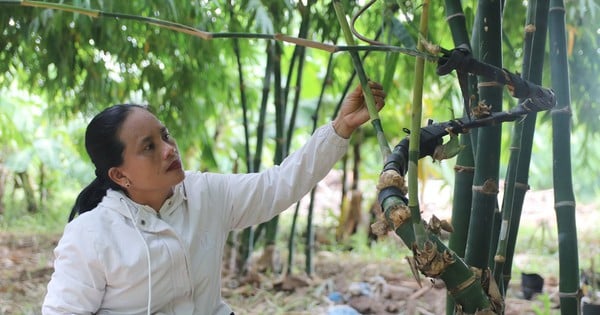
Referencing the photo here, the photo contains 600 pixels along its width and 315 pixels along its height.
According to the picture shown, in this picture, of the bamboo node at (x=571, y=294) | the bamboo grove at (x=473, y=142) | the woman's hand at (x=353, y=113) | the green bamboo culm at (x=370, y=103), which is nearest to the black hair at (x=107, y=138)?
the bamboo grove at (x=473, y=142)

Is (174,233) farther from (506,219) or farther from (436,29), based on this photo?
(436,29)

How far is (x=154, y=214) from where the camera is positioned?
1105 mm

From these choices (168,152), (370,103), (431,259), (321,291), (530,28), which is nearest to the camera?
(431,259)

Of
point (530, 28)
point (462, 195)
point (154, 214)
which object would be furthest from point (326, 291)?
point (530, 28)

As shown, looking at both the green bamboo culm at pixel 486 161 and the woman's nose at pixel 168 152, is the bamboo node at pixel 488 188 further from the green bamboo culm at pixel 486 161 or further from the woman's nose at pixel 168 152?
the woman's nose at pixel 168 152

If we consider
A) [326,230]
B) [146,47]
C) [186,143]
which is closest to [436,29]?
[146,47]

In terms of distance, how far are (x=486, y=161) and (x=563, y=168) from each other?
0.22 m

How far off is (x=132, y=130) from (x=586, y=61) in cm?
186

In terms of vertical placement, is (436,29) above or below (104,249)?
above

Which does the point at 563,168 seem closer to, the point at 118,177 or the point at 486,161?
the point at 486,161

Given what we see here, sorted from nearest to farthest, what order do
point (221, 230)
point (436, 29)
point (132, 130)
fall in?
point (132, 130) → point (221, 230) → point (436, 29)

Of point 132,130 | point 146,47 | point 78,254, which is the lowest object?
point 78,254

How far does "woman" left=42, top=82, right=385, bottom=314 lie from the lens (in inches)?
40.0

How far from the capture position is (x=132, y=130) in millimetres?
1079
